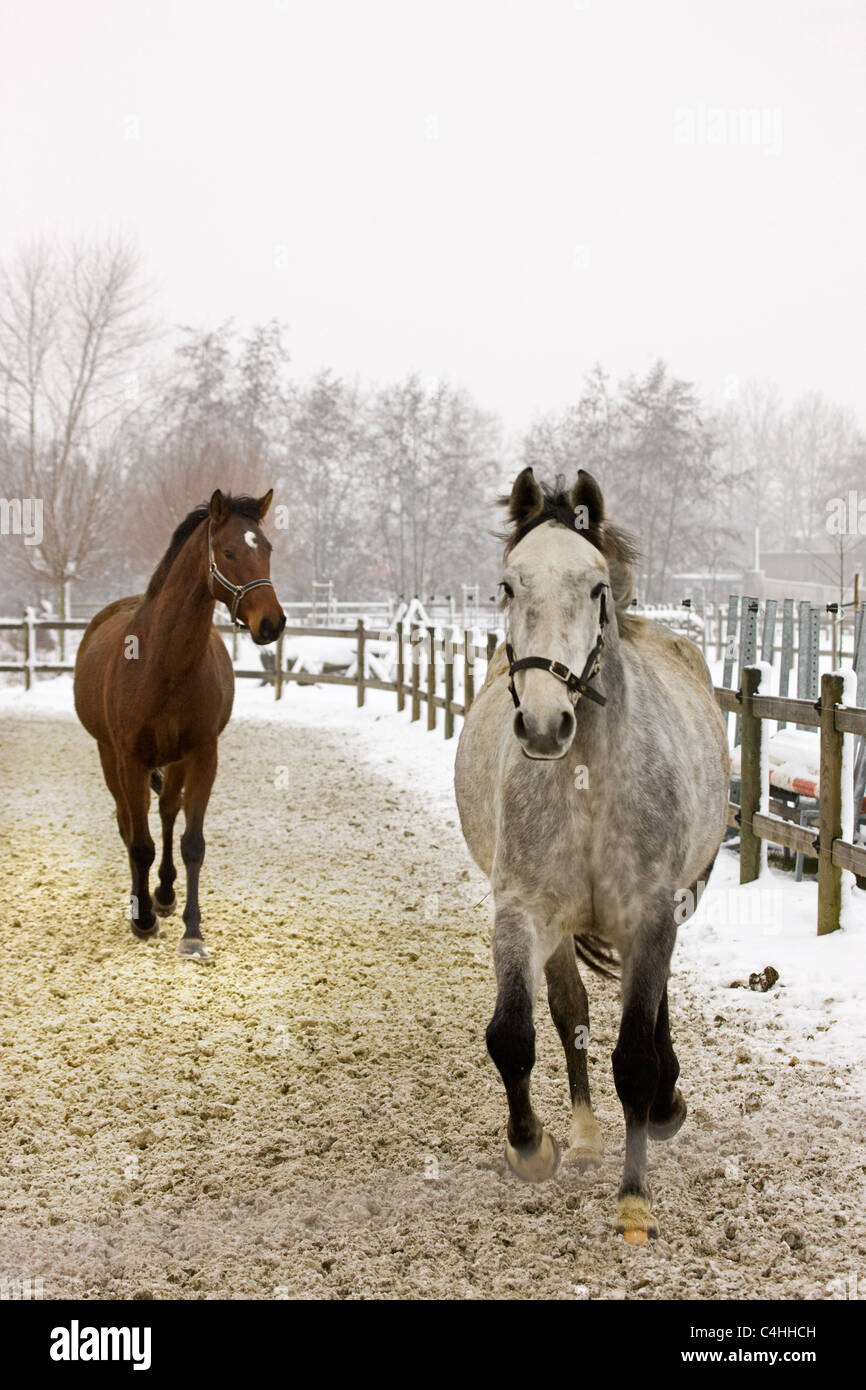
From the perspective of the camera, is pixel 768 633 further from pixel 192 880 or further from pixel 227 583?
pixel 192 880

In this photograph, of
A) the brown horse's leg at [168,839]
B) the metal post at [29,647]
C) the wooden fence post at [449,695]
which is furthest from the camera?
the metal post at [29,647]

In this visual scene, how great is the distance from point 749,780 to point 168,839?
137 inches

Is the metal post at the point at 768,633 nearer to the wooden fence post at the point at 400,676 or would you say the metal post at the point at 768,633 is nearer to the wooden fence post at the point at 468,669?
the wooden fence post at the point at 468,669

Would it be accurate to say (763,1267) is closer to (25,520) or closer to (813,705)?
(813,705)

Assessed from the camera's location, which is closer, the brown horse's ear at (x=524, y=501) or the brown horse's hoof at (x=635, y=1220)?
the brown horse's hoof at (x=635, y=1220)

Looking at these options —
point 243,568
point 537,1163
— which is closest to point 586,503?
point 537,1163

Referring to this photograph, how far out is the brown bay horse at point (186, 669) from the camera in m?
5.30

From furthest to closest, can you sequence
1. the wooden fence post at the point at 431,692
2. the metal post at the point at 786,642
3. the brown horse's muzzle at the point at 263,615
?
the wooden fence post at the point at 431,692 → the metal post at the point at 786,642 → the brown horse's muzzle at the point at 263,615

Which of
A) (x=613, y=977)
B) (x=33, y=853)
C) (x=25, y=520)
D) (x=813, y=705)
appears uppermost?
(x=25, y=520)

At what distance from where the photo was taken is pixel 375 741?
13398 mm

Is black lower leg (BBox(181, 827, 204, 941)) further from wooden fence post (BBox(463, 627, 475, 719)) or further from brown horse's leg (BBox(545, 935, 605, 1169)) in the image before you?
wooden fence post (BBox(463, 627, 475, 719))

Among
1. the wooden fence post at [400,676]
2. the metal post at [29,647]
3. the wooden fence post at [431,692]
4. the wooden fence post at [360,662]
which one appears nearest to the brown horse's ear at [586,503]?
the wooden fence post at [431,692]

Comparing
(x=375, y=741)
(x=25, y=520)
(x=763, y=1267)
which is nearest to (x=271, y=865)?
(x=763, y=1267)
